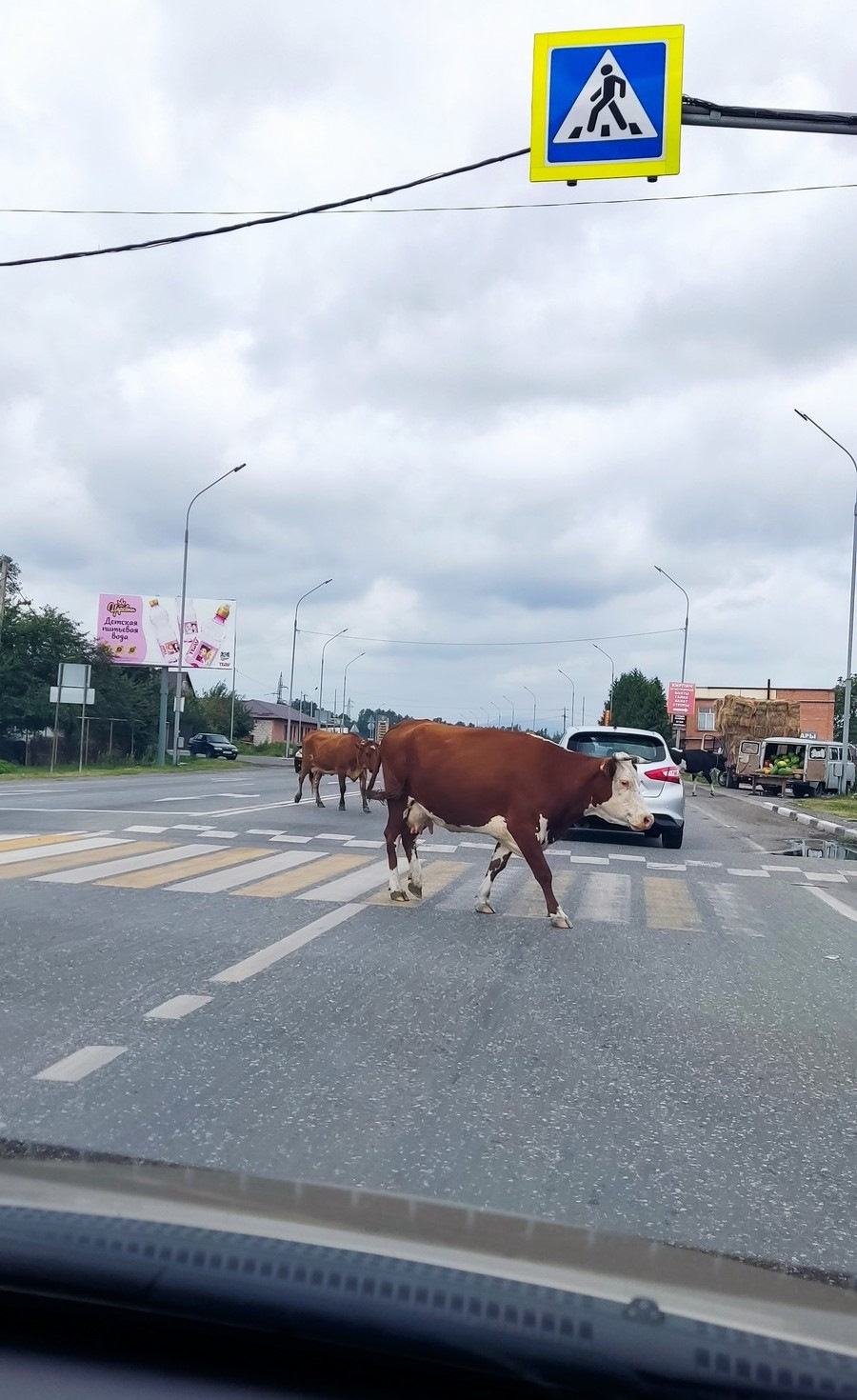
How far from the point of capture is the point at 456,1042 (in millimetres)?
5520

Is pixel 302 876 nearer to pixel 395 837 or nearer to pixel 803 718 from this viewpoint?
pixel 395 837

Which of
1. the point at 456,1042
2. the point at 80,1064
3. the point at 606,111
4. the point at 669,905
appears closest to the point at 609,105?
the point at 606,111

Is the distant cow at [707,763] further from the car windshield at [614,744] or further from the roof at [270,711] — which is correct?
the roof at [270,711]

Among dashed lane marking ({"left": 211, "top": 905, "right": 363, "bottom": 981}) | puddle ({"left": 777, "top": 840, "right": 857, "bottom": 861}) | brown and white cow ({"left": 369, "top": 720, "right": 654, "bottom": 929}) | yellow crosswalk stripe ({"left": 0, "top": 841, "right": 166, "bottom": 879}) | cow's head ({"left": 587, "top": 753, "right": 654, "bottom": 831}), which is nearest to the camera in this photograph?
dashed lane marking ({"left": 211, "top": 905, "right": 363, "bottom": 981})

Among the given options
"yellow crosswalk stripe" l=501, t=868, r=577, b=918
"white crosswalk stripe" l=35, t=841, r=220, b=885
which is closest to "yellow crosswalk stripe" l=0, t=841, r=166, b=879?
"white crosswalk stripe" l=35, t=841, r=220, b=885

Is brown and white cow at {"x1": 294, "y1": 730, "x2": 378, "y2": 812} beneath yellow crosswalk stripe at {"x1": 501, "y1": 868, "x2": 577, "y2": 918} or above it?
above

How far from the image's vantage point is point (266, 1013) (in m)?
5.84

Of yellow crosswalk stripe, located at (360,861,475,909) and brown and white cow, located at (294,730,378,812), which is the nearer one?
yellow crosswalk stripe, located at (360,861,475,909)

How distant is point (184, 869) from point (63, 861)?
1.11 metres

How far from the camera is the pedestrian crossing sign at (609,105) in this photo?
8.71 metres

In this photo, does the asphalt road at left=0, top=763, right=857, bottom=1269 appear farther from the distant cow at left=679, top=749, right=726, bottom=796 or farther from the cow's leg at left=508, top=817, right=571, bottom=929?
the distant cow at left=679, top=749, right=726, bottom=796

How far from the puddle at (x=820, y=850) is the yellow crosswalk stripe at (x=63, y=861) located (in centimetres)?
865

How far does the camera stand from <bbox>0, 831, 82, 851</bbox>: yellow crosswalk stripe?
12625 millimetres

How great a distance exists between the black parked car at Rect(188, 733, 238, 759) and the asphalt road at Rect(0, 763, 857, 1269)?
61765 mm
